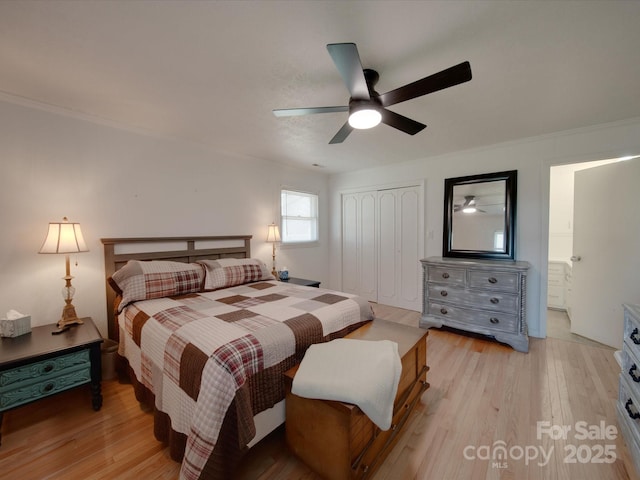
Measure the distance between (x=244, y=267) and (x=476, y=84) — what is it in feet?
8.81

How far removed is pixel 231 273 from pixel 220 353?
1586mm

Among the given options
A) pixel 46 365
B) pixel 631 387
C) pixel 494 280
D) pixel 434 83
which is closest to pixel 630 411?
pixel 631 387

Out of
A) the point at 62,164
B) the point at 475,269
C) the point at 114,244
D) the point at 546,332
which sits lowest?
the point at 546,332

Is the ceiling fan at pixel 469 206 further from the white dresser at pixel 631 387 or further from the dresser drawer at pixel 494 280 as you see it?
the white dresser at pixel 631 387

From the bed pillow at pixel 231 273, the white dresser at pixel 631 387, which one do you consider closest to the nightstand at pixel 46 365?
the bed pillow at pixel 231 273

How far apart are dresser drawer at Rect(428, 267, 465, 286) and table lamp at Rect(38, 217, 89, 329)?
141 inches

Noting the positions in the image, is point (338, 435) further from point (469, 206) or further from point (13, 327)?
point (469, 206)

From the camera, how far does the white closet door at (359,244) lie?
14.6 feet

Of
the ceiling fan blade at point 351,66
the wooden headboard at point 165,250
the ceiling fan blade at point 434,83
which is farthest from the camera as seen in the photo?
the wooden headboard at point 165,250

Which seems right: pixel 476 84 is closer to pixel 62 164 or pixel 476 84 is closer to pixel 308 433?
pixel 308 433

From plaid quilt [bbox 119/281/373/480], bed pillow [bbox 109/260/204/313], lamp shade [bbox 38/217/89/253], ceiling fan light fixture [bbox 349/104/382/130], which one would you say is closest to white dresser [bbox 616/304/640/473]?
plaid quilt [bbox 119/281/373/480]

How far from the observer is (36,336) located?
72.6 inches

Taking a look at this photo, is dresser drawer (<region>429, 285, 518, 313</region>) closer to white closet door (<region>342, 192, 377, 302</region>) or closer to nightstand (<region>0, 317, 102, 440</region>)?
white closet door (<region>342, 192, 377, 302</region>)

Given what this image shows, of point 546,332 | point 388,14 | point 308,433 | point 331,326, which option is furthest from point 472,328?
point 388,14
